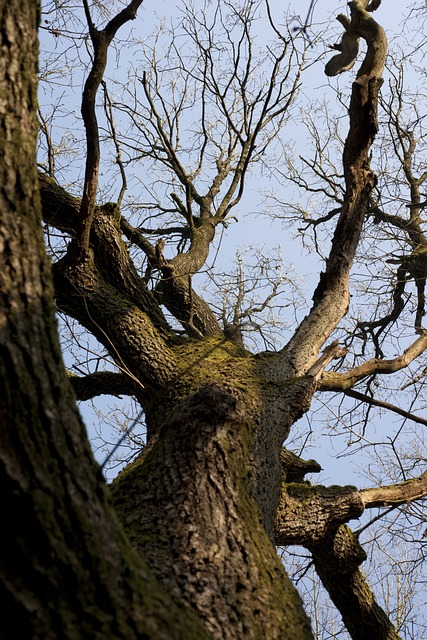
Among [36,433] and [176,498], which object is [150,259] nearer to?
[176,498]

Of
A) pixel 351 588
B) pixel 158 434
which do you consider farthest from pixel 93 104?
pixel 351 588

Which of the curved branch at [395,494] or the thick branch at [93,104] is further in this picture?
the curved branch at [395,494]

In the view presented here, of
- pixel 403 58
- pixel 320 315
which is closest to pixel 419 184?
pixel 403 58

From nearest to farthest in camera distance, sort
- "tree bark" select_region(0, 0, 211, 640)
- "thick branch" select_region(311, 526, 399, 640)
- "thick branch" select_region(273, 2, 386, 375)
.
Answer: "tree bark" select_region(0, 0, 211, 640) < "thick branch" select_region(311, 526, 399, 640) < "thick branch" select_region(273, 2, 386, 375)

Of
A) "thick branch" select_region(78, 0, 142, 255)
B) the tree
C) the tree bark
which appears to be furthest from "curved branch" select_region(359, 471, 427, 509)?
"thick branch" select_region(78, 0, 142, 255)

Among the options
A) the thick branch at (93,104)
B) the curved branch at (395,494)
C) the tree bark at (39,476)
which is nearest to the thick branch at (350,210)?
the curved branch at (395,494)

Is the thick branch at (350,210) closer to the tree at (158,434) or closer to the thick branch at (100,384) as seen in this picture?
the tree at (158,434)

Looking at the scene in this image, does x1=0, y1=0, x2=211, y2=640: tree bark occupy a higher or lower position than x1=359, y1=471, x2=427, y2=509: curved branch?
lower

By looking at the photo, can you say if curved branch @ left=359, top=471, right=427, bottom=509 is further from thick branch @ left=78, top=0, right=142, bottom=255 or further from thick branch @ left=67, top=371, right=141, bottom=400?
thick branch @ left=78, top=0, right=142, bottom=255

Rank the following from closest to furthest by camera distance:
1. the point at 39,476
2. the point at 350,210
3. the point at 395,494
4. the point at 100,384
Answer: the point at 39,476 → the point at 395,494 → the point at 350,210 → the point at 100,384

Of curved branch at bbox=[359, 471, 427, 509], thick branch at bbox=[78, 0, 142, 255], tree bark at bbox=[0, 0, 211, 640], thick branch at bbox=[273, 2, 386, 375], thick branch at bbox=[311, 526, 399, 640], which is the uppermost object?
thick branch at bbox=[273, 2, 386, 375]

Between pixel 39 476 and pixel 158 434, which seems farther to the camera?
pixel 158 434

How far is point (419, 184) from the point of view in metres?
6.55

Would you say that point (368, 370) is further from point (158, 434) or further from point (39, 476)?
point (39, 476)
